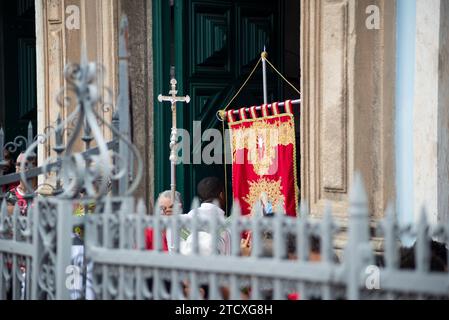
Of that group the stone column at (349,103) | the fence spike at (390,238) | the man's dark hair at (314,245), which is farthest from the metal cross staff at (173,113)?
the fence spike at (390,238)

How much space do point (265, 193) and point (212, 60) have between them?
1636mm

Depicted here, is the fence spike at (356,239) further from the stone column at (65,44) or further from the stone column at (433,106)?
the stone column at (65,44)

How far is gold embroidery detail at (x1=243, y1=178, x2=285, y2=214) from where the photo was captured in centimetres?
666

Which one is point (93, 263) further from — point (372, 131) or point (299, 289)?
point (372, 131)

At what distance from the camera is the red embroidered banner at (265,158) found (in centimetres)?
661

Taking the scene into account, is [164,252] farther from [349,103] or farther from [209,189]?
[209,189]

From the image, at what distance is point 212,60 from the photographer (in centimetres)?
784

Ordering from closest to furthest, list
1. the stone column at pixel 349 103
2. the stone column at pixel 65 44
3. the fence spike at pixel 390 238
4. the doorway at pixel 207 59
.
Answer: the fence spike at pixel 390 238 → the stone column at pixel 349 103 → the stone column at pixel 65 44 → the doorway at pixel 207 59

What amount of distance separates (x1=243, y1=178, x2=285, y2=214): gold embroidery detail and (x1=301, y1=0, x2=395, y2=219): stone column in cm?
83

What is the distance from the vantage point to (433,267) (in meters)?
3.37

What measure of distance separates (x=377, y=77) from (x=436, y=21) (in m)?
0.51

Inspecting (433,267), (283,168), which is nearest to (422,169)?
(283,168)

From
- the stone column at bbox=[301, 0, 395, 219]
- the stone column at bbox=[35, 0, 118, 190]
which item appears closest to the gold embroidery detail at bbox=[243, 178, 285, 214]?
the stone column at bbox=[301, 0, 395, 219]

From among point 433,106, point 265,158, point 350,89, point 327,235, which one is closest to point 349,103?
point 350,89
